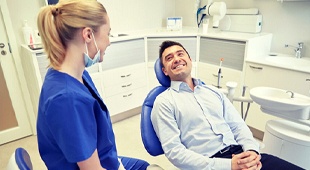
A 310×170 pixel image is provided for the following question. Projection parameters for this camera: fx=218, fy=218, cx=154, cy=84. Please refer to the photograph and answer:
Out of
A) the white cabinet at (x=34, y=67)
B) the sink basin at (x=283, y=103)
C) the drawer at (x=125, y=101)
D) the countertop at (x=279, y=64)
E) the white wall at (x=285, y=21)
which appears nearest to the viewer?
the sink basin at (x=283, y=103)

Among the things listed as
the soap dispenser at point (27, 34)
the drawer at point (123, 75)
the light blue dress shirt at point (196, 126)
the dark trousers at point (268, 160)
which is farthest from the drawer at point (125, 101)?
the dark trousers at point (268, 160)

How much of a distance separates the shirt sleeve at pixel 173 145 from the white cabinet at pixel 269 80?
1144mm

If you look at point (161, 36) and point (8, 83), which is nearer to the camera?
point (8, 83)

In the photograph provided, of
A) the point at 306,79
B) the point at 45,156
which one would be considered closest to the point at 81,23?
the point at 45,156

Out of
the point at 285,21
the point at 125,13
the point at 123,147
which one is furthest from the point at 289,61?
the point at 125,13

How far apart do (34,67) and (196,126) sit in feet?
5.17

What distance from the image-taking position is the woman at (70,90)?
741 mm

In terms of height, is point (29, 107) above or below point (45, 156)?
below

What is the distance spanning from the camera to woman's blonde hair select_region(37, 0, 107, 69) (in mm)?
792

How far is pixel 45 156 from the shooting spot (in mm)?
881

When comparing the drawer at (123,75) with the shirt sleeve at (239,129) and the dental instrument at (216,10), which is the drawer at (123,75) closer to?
the dental instrument at (216,10)

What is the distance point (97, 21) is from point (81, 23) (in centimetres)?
6

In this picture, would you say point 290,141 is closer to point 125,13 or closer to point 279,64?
point 279,64

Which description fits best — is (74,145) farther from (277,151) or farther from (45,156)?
(277,151)
